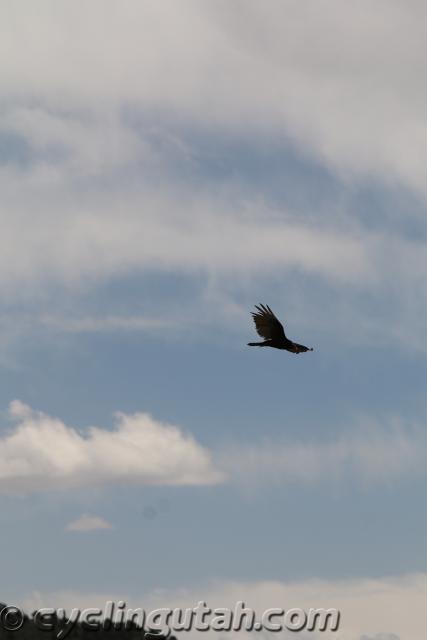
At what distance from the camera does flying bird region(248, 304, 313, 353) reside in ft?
153

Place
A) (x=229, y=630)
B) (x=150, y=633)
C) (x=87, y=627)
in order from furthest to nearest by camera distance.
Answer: (x=87, y=627), (x=150, y=633), (x=229, y=630)

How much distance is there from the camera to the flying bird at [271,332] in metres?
46.7

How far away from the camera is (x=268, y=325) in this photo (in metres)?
47.0

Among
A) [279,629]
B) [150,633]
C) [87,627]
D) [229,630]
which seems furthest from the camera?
[87,627]

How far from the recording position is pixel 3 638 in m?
103

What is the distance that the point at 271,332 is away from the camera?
155 ft

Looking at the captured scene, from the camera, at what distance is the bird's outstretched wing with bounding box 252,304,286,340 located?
46.7m

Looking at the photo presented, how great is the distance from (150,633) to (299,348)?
54.9 meters

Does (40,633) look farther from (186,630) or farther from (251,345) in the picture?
(251,345)

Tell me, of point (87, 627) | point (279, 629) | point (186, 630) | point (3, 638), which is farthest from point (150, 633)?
point (279, 629)

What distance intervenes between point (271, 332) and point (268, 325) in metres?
0.46

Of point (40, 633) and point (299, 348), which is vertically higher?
point (299, 348)

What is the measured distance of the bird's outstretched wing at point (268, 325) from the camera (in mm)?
46656

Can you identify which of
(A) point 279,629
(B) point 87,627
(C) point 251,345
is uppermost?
(C) point 251,345
